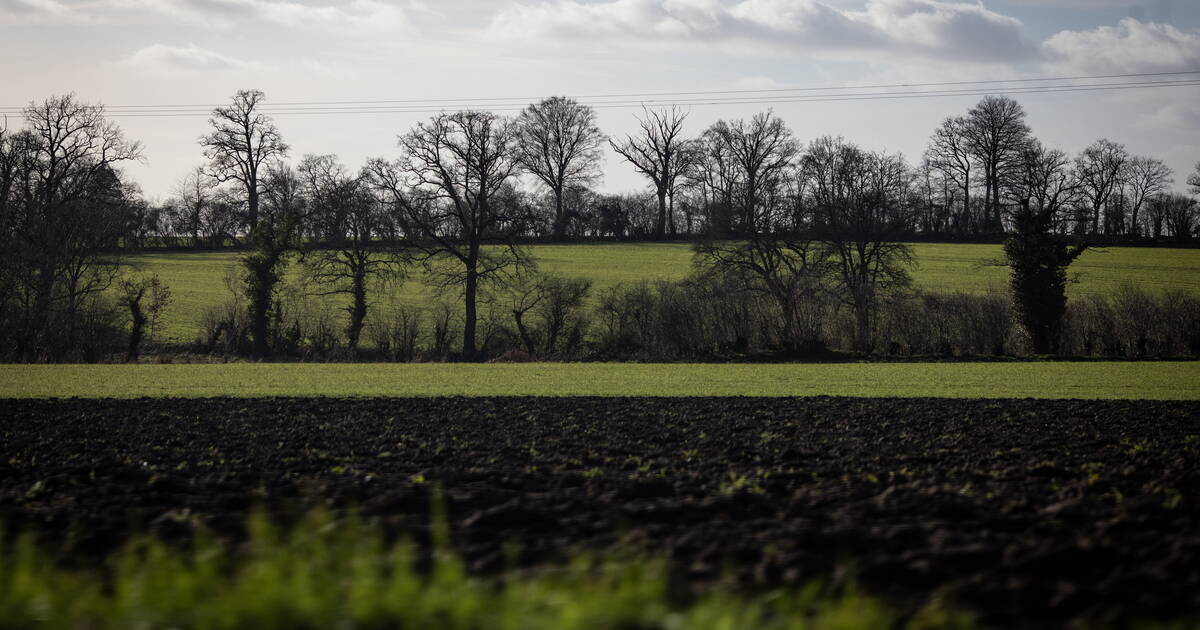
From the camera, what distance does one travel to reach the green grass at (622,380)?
24594mm

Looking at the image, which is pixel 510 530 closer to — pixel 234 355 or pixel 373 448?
pixel 373 448

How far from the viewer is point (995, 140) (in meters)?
67.7

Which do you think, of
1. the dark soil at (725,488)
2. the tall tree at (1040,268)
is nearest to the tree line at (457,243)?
the tall tree at (1040,268)

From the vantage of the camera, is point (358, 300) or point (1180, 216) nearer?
point (358, 300)

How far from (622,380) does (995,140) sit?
50297 mm

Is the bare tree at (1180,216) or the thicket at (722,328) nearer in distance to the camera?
the thicket at (722,328)

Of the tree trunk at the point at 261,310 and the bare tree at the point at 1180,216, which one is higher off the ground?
the bare tree at the point at 1180,216

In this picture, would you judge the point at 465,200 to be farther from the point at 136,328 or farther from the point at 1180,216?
the point at 1180,216

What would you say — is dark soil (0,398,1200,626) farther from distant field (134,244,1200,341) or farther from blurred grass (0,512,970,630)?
distant field (134,244,1200,341)

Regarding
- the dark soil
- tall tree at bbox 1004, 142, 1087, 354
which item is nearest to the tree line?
tall tree at bbox 1004, 142, 1087, 354

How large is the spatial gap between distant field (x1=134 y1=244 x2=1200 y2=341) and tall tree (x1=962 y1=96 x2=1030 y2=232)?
13.5 feet

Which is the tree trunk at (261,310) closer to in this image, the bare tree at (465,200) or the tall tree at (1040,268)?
the bare tree at (465,200)

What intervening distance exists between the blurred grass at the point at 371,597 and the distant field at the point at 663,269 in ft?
132

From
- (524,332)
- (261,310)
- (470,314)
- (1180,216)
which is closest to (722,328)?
(524,332)
